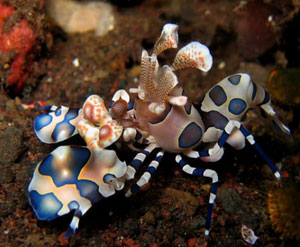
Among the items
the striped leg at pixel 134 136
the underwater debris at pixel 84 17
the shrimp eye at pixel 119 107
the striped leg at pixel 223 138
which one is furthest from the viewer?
the underwater debris at pixel 84 17

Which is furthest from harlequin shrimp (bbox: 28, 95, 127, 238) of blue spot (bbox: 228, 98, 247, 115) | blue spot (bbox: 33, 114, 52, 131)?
blue spot (bbox: 228, 98, 247, 115)

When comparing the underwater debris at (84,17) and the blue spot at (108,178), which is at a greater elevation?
the underwater debris at (84,17)

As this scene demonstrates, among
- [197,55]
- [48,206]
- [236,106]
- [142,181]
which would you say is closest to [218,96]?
[236,106]

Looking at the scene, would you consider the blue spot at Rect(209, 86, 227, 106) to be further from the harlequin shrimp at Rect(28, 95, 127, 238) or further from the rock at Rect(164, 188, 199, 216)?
the harlequin shrimp at Rect(28, 95, 127, 238)

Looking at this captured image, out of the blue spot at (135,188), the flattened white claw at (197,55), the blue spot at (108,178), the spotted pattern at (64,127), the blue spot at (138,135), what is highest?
the flattened white claw at (197,55)

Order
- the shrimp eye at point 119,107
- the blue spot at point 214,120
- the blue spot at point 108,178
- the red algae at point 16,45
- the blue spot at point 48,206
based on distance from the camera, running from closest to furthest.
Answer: the blue spot at point 48,206
the blue spot at point 108,178
the shrimp eye at point 119,107
the blue spot at point 214,120
the red algae at point 16,45

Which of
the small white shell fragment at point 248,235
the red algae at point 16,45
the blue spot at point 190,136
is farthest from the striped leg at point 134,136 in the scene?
the red algae at point 16,45

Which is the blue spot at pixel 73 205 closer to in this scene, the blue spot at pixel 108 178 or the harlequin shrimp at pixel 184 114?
the blue spot at pixel 108 178
